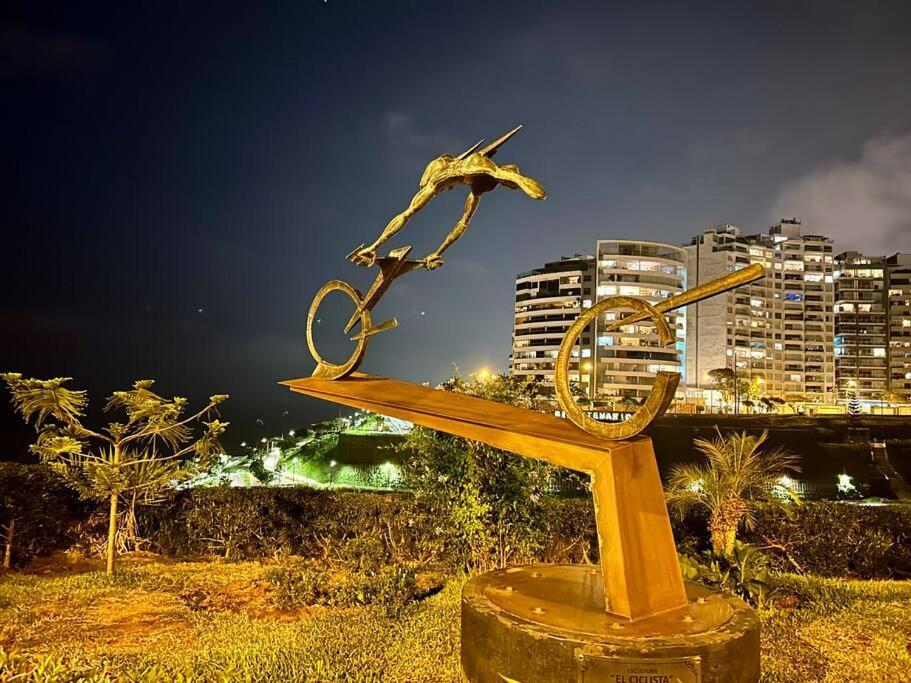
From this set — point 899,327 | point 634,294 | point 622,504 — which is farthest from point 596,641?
point 899,327

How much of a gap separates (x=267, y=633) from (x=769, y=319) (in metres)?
107

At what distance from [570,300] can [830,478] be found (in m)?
60.3

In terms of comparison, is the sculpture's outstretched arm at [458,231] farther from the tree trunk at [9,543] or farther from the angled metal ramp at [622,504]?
the tree trunk at [9,543]

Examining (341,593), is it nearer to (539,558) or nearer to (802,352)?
(539,558)

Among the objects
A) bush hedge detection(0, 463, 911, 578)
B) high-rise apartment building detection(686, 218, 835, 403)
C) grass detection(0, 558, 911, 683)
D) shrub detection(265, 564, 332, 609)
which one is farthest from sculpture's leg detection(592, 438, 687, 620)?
high-rise apartment building detection(686, 218, 835, 403)

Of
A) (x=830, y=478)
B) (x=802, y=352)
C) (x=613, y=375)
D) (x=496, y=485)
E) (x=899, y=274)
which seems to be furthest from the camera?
(x=899, y=274)

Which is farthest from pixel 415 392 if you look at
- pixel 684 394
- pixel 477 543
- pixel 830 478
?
pixel 684 394

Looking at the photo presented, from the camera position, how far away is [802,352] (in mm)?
101000

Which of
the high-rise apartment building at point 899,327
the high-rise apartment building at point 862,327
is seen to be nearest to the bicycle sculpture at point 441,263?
the high-rise apartment building at point 862,327

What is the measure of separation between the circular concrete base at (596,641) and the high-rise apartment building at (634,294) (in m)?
81.4

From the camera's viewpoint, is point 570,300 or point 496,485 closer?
point 496,485

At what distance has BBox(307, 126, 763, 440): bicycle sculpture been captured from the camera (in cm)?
447

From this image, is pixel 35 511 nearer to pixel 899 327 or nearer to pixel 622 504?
pixel 622 504

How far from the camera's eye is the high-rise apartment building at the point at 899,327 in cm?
10506
